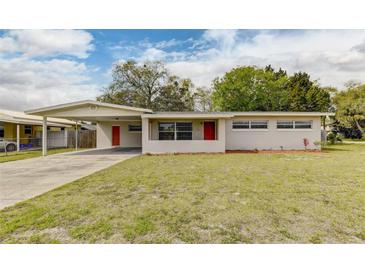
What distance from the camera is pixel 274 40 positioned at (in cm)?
759

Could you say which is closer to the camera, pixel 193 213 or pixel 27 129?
pixel 193 213

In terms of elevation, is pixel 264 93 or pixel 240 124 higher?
pixel 264 93

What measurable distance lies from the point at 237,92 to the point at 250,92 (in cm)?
191

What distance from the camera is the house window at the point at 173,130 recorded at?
15.3m

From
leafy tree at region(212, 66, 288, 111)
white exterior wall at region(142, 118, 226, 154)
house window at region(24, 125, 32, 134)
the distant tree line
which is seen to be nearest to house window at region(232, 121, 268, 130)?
white exterior wall at region(142, 118, 226, 154)

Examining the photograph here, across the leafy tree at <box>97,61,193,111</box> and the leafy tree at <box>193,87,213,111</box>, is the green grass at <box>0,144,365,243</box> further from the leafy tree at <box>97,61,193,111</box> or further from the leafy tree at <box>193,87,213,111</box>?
the leafy tree at <box>193,87,213,111</box>

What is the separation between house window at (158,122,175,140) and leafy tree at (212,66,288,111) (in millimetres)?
16737

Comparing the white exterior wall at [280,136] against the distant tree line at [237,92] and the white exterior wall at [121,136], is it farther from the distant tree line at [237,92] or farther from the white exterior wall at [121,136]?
the distant tree line at [237,92]

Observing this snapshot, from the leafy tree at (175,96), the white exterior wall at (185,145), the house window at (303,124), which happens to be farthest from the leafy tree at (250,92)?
the white exterior wall at (185,145)

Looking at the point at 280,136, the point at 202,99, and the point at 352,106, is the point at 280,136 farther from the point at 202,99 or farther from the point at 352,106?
the point at 202,99

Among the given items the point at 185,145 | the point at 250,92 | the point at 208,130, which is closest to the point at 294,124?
the point at 208,130

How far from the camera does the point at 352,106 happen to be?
27125 millimetres
